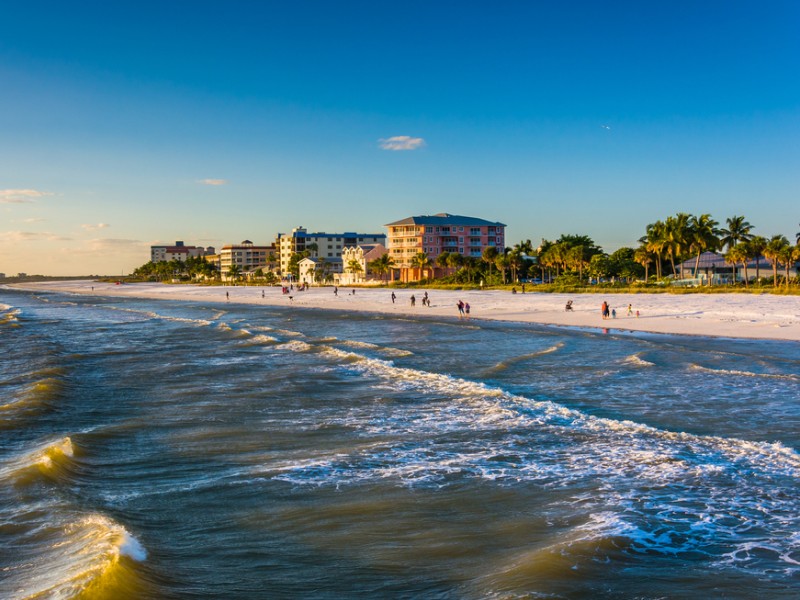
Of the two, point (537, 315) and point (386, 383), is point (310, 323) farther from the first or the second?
point (386, 383)

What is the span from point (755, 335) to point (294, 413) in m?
31.9

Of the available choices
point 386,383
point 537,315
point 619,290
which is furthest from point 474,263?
point 386,383

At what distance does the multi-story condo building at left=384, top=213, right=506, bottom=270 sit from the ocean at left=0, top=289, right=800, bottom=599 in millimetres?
129972

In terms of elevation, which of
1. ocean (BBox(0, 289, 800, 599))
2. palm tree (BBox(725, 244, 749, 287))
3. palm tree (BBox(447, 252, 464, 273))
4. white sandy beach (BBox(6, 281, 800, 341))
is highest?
palm tree (BBox(447, 252, 464, 273))

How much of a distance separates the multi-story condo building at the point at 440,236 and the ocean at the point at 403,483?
12997 cm

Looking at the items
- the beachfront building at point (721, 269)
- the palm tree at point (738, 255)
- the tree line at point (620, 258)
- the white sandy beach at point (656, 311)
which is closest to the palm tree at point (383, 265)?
the tree line at point (620, 258)

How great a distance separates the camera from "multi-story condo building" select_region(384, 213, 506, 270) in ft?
518

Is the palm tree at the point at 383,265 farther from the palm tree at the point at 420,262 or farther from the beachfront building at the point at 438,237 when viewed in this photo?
Answer: the palm tree at the point at 420,262

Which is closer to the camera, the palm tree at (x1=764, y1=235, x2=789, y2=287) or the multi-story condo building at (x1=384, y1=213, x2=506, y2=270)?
the palm tree at (x1=764, y1=235, x2=789, y2=287)

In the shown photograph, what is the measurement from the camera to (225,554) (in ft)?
32.6

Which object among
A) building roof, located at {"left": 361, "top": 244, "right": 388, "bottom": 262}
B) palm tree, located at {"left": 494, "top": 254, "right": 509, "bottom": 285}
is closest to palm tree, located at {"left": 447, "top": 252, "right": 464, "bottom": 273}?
palm tree, located at {"left": 494, "top": 254, "right": 509, "bottom": 285}

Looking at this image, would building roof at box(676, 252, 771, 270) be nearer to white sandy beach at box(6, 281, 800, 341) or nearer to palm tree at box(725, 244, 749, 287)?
palm tree at box(725, 244, 749, 287)

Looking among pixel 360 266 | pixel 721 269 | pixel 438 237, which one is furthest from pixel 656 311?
pixel 360 266

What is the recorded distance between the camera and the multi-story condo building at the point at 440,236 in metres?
158
